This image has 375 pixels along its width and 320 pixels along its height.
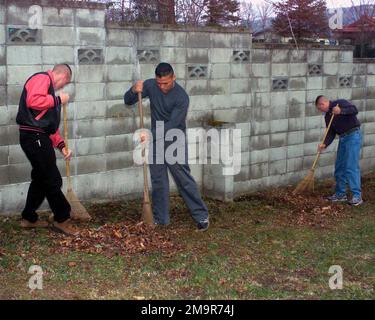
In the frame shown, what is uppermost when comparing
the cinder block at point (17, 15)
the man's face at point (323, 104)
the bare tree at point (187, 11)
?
the bare tree at point (187, 11)

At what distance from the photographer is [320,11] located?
24031 millimetres

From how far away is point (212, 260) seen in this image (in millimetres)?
5062

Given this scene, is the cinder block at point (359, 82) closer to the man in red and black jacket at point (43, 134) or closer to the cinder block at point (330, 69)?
the cinder block at point (330, 69)

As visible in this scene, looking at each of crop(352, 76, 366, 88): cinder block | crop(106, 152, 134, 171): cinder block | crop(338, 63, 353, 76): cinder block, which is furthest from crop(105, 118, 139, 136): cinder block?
crop(352, 76, 366, 88): cinder block

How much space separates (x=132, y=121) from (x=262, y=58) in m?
2.27

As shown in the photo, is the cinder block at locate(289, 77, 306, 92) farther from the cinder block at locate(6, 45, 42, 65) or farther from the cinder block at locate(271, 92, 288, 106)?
the cinder block at locate(6, 45, 42, 65)

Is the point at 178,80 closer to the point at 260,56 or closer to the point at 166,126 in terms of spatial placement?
the point at 166,126

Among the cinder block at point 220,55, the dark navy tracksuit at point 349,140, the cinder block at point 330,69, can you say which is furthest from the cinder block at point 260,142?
the cinder block at point 330,69

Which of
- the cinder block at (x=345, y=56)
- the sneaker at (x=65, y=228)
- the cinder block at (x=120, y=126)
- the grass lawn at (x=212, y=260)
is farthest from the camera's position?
the cinder block at (x=345, y=56)

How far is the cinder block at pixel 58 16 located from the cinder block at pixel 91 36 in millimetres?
151

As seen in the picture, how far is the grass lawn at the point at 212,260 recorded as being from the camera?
4.36 metres

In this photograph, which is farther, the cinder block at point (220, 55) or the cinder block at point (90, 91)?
the cinder block at point (220, 55)

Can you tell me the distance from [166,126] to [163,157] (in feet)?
1.16
